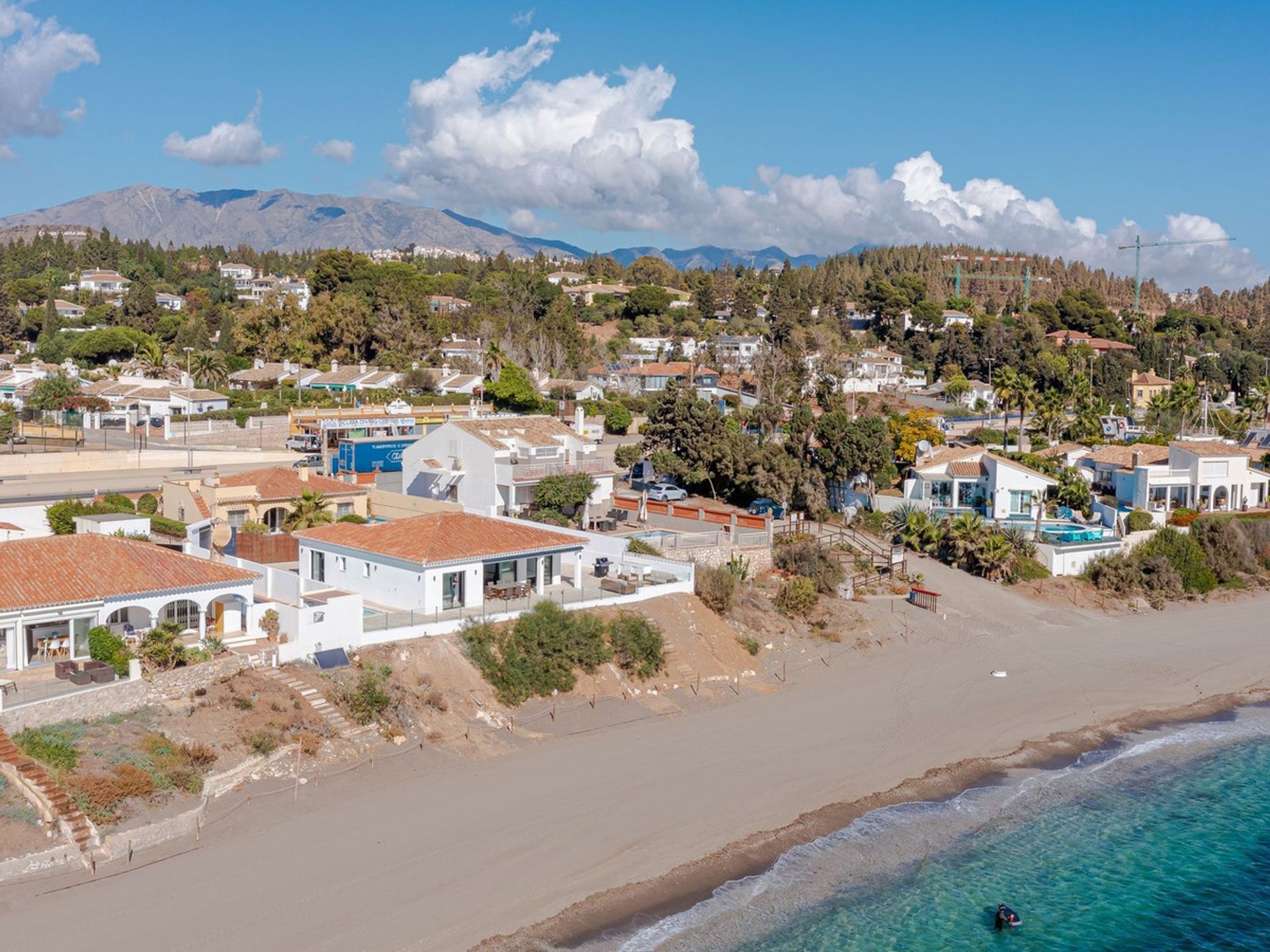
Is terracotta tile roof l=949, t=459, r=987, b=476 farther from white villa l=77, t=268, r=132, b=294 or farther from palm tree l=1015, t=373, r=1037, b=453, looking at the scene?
white villa l=77, t=268, r=132, b=294

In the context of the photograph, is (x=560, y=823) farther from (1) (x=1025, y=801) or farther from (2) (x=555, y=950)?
(1) (x=1025, y=801)

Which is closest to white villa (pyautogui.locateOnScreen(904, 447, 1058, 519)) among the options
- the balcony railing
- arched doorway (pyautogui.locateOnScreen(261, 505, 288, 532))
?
the balcony railing

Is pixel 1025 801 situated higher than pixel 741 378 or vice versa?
pixel 741 378

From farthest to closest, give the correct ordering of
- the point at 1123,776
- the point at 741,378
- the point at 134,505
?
the point at 741,378 < the point at 134,505 < the point at 1123,776

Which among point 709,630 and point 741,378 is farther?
point 741,378

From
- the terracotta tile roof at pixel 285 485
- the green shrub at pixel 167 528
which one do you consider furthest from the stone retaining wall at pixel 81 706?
the terracotta tile roof at pixel 285 485

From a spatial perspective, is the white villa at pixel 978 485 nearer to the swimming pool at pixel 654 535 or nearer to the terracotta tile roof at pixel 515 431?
the swimming pool at pixel 654 535

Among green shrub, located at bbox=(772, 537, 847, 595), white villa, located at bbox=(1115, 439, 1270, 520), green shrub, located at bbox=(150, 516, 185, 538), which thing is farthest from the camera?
white villa, located at bbox=(1115, 439, 1270, 520)

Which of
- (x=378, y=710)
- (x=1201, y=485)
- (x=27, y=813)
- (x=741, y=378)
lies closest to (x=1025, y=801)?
(x=378, y=710)
